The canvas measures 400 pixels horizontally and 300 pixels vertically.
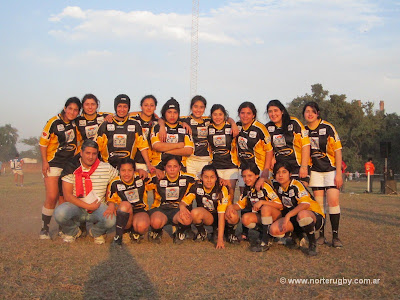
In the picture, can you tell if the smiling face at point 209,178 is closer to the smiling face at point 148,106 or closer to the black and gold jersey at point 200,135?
the black and gold jersey at point 200,135

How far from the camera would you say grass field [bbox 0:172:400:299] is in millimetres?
3445

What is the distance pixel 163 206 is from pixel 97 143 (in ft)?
4.62

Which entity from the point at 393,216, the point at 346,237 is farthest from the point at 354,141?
the point at 346,237

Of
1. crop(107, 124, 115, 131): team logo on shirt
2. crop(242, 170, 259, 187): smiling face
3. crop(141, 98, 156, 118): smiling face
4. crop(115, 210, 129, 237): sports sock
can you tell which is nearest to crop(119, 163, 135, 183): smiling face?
crop(115, 210, 129, 237): sports sock

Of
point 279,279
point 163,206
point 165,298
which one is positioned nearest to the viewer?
point 165,298

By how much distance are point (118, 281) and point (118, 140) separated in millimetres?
2787

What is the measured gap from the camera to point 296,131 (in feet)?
18.9

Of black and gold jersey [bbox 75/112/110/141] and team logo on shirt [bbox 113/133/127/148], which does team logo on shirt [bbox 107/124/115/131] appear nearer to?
team logo on shirt [bbox 113/133/127/148]

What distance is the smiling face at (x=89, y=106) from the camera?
6211 mm

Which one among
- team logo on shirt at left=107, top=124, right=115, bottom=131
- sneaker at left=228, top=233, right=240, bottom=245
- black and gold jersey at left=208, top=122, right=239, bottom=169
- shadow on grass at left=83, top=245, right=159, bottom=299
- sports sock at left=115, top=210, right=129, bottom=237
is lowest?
sneaker at left=228, top=233, right=240, bottom=245

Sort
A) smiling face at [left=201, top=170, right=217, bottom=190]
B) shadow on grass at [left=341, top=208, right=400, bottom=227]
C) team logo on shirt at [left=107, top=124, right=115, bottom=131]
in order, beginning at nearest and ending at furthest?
1. smiling face at [left=201, top=170, right=217, bottom=190]
2. team logo on shirt at [left=107, top=124, right=115, bottom=131]
3. shadow on grass at [left=341, top=208, right=400, bottom=227]

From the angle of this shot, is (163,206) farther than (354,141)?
No

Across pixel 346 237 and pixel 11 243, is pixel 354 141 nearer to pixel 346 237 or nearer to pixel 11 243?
pixel 346 237

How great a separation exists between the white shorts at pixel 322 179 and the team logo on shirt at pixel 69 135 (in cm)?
374
